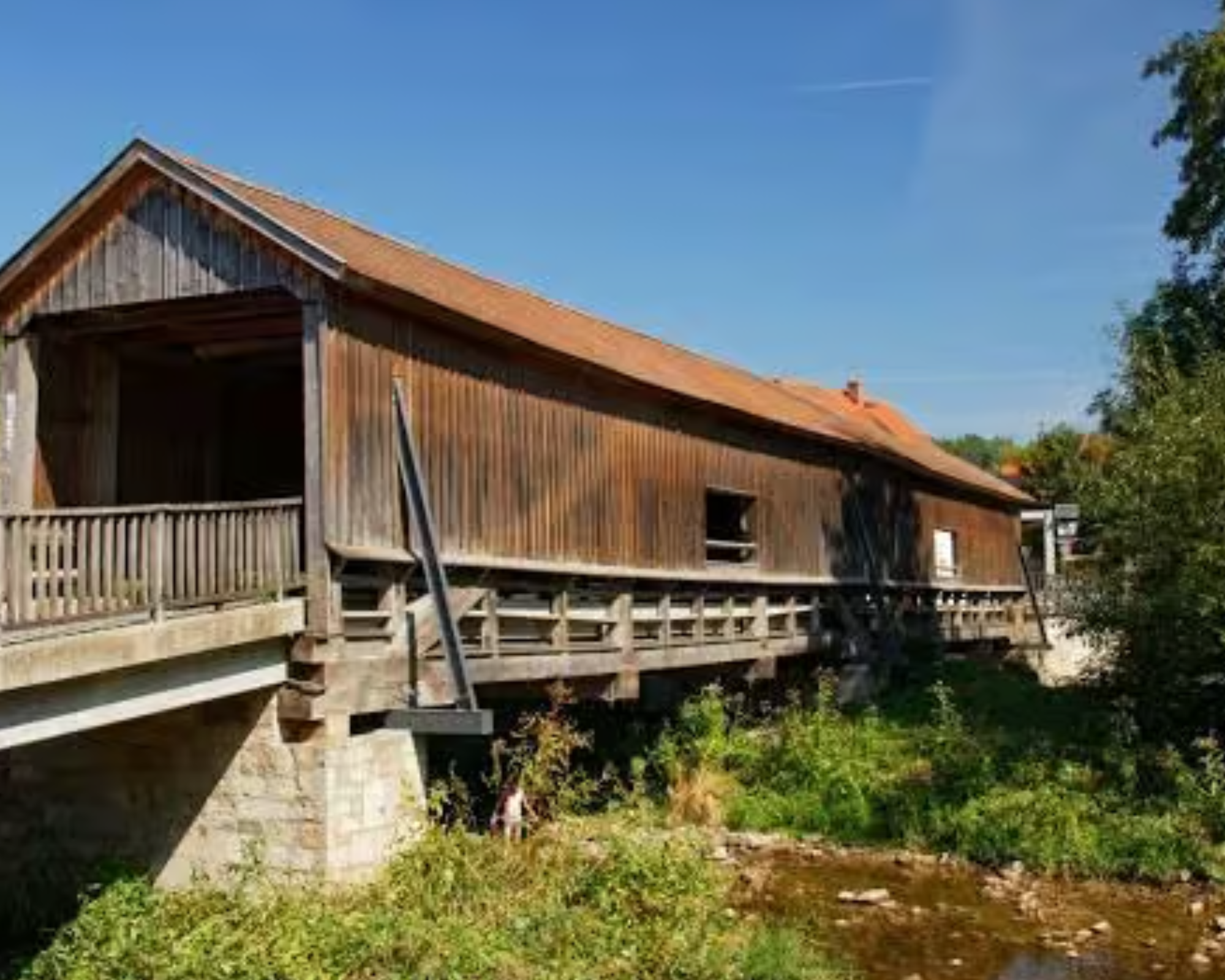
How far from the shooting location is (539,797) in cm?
1223

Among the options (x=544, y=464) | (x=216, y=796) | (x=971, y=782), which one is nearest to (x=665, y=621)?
(x=544, y=464)

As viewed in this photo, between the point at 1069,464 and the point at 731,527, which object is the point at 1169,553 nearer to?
the point at 1069,464

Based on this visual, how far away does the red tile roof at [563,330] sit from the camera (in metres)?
12.8

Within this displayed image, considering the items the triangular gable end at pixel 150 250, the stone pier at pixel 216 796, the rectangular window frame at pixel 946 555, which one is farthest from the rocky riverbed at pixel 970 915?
the rectangular window frame at pixel 946 555

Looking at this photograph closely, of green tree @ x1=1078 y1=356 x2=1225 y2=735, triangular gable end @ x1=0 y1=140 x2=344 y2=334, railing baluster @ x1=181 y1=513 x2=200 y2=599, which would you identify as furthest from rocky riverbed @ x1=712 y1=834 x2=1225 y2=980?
triangular gable end @ x1=0 y1=140 x2=344 y2=334

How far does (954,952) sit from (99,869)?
23.1ft

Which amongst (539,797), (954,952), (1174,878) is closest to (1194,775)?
(1174,878)

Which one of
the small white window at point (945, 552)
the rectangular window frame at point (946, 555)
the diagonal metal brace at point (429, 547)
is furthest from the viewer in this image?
the small white window at point (945, 552)

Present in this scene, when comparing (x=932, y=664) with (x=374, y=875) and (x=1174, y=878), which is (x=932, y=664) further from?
(x=374, y=875)

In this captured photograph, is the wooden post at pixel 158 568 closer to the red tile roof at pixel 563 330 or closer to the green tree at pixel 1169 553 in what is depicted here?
the red tile roof at pixel 563 330

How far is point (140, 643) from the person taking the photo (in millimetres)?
9570

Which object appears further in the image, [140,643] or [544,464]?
[544,464]

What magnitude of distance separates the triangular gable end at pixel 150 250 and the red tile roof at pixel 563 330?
16 centimetres

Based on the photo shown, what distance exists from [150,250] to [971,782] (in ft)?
35.1
